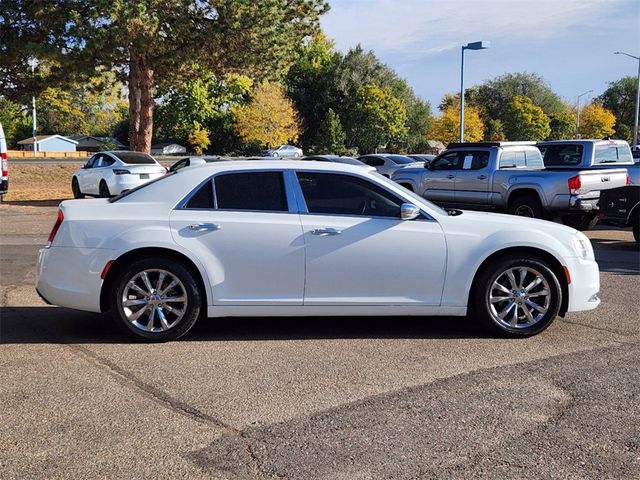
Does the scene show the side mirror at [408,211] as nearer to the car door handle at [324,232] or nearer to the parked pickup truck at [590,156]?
the car door handle at [324,232]

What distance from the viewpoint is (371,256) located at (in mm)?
5758

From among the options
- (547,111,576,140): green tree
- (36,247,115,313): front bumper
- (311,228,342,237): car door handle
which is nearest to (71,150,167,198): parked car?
(36,247,115,313): front bumper

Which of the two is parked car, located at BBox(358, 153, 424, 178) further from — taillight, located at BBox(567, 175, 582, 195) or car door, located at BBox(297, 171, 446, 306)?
car door, located at BBox(297, 171, 446, 306)

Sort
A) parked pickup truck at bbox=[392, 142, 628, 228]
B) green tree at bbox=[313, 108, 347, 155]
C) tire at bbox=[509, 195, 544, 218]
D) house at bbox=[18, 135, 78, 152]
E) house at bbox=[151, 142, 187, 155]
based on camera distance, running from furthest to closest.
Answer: house at bbox=[18, 135, 78, 152]
house at bbox=[151, 142, 187, 155]
green tree at bbox=[313, 108, 347, 155]
tire at bbox=[509, 195, 544, 218]
parked pickup truck at bbox=[392, 142, 628, 228]

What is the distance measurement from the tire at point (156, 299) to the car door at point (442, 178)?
34.5ft

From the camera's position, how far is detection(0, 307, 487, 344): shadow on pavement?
597cm

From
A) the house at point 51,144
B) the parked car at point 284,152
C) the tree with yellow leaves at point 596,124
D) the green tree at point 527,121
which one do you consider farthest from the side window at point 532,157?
the house at point 51,144

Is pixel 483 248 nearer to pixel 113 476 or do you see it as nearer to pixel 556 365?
pixel 556 365

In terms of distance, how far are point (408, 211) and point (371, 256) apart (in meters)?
0.50

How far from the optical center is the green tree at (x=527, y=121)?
244 ft

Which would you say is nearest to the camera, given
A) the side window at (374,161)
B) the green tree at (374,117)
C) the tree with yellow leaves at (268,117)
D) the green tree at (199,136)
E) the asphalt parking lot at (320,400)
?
the asphalt parking lot at (320,400)

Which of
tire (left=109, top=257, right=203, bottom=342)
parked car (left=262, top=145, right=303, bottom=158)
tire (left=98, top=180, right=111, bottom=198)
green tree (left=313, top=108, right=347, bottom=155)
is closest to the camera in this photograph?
tire (left=109, top=257, right=203, bottom=342)

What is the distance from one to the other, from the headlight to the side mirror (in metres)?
1.52

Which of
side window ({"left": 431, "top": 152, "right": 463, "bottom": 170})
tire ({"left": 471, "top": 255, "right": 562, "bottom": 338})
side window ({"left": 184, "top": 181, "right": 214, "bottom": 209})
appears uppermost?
side window ({"left": 431, "top": 152, "right": 463, "bottom": 170})
